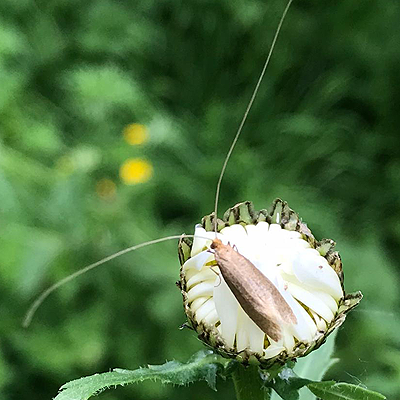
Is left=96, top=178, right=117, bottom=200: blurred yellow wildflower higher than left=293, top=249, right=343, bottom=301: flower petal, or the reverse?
left=96, top=178, right=117, bottom=200: blurred yellow wildflower

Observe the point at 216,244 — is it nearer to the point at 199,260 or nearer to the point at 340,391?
the point at 199,260

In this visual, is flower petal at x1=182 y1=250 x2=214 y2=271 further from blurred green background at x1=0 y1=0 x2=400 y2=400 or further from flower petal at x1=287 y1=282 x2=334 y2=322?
blurred green background at x1=0 y1=0 x2=400 y2=400

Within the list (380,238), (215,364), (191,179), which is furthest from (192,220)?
(215,364)

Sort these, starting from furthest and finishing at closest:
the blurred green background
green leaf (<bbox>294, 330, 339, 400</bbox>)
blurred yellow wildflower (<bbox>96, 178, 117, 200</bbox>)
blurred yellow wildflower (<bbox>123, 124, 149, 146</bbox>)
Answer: blurred yellow wildflower (<bbox>123, 124, 149, 146</bbox>), blurred yellow wildflower (<bbox>96, 178, 117, 200</bbox>), the blurred green background, green leaf (<bbox>294, 330, 339, 400</bbox>)

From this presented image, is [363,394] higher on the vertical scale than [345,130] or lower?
lower

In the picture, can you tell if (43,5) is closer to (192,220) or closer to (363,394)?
(192,220)

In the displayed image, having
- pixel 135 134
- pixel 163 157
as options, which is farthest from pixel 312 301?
pixel 163 157

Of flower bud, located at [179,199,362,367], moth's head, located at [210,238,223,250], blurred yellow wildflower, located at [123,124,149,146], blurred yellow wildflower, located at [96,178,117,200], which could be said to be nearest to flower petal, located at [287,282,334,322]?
flower bud, located at [179,199,362,367]
